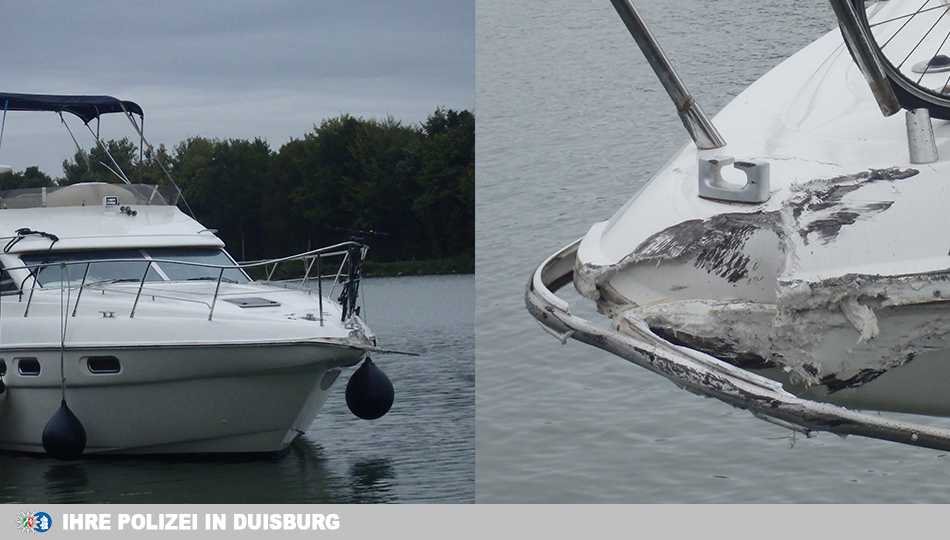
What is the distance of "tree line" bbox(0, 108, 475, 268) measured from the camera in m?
5.50

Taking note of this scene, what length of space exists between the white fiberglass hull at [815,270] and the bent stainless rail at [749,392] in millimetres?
73

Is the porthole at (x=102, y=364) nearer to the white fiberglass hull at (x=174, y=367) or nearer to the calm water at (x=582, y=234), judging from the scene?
the white fiberglass hull at (x=174, y=367)

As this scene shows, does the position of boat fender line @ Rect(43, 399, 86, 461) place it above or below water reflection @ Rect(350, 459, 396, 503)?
above

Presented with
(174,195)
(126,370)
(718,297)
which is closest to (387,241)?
(126,370)

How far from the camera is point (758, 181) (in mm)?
2275

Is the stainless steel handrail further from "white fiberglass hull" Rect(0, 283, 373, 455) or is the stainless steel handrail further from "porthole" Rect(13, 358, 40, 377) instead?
"porthole" Rect(13, 358, 40, 377)

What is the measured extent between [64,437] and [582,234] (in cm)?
317

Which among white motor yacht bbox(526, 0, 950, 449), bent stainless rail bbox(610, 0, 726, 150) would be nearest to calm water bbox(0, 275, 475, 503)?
bent stainless rail bbox(610, 0, 726, 150)

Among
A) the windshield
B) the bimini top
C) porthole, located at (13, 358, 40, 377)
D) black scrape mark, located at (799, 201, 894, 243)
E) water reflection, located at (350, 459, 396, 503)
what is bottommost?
water reflection, located at (350, 459, 396, 503)

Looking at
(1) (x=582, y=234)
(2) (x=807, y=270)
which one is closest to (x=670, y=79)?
(2) (x=807, y=270)

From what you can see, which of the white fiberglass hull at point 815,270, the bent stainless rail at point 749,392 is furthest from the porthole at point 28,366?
the bent stainless rail at point 749,392

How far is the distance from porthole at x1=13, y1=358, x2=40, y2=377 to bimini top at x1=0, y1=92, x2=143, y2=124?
7.09ft

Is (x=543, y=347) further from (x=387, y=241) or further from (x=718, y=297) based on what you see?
(x=718, y=297)

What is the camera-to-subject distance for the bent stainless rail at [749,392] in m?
2.00
